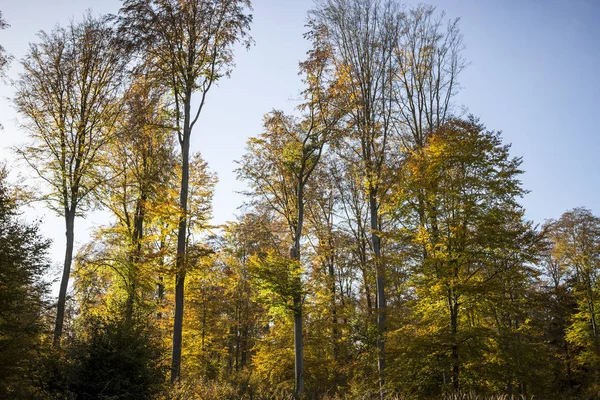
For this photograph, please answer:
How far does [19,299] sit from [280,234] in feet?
46.0

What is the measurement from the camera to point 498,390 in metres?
11.1

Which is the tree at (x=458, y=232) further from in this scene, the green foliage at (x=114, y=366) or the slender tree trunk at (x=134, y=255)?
the slender tree trunk at (x=134, y=255)

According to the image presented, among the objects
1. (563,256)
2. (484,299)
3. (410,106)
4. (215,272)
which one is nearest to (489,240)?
(484,299)

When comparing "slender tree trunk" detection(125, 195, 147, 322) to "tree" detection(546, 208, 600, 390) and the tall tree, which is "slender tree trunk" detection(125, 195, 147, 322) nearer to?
the tall tree

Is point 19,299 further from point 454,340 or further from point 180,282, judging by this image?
point 454,340

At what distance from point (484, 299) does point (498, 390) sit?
2.50 m

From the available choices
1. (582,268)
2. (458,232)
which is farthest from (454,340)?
(582,268)

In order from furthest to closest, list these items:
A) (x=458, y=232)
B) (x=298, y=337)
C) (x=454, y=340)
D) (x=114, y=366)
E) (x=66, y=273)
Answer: (x=298, y=337)
(x=66, y=273)
(x=458, y=232)
(x=454, y=340)
(x=114, y=366)

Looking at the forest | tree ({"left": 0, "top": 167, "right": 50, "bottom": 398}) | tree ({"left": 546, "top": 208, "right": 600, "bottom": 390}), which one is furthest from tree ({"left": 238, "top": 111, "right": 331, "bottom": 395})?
tree ({"left": 546, "top": 208, "right": 600, "bottom": 390})

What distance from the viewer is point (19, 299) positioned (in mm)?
9656

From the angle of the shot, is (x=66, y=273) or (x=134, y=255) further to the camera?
(x=134, y=255)

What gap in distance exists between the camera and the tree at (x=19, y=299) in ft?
28.6

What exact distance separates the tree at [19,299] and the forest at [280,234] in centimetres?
5

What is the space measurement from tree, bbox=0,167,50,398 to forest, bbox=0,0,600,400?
0.16 feet
